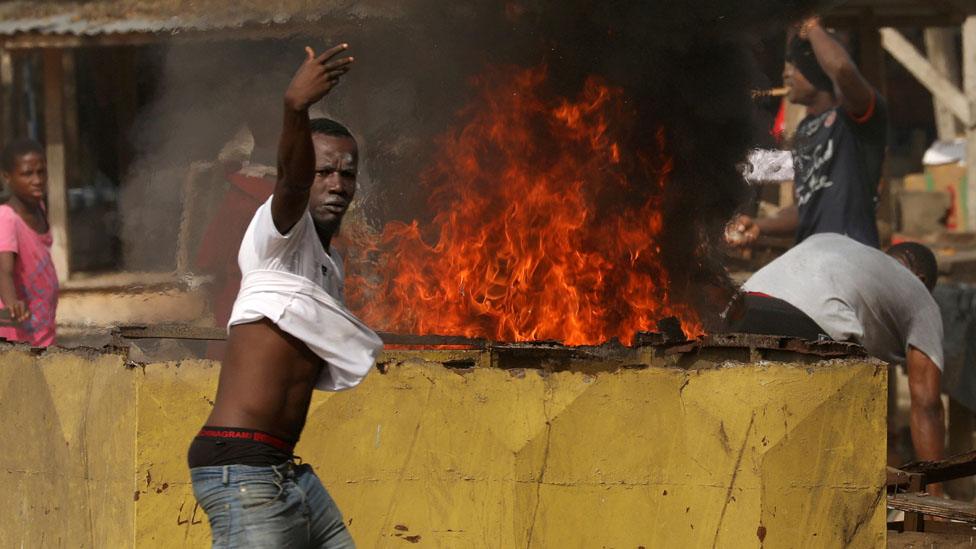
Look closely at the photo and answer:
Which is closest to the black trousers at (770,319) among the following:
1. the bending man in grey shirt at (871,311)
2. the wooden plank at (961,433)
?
the bending man in grey shirt at (871,311)

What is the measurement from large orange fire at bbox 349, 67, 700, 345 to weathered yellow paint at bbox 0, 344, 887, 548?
2.40 meters

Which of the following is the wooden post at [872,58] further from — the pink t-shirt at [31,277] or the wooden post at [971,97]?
the pink t-shirt at [31,277]

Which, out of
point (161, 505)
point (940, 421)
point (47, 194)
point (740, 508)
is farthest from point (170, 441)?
point (47, 194)

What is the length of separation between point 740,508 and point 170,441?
2.13m

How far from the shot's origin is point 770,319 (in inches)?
302

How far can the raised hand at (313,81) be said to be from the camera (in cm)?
364

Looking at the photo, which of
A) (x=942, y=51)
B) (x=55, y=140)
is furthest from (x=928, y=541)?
(x=942, y=51)

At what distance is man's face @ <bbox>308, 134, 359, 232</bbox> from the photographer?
4062 mm

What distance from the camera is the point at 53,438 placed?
5.28 metres

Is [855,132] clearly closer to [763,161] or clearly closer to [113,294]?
[763,161]

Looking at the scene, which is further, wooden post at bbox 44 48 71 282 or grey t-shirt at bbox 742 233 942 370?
wooden post at bbox 44 48 71 282

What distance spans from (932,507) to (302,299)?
3.43m

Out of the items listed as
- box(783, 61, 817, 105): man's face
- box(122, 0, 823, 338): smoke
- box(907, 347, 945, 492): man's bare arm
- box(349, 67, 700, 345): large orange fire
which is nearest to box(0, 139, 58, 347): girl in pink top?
box(122, 0, 823, 338): smoke

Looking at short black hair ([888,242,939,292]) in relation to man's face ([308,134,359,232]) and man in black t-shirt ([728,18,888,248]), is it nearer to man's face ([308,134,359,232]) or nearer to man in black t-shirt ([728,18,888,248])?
man in black t-shirt ([728,18,888,248])
